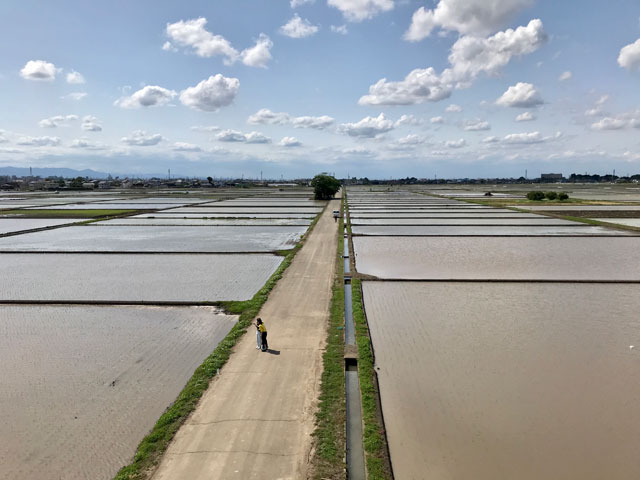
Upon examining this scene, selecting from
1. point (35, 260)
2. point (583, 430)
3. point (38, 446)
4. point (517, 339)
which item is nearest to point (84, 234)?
point (35, 260)

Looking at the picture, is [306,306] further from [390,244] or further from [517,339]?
[390,244]

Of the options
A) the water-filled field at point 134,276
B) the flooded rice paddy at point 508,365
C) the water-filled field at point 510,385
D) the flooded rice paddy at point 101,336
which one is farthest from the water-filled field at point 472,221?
the water-filled field at point 510,385

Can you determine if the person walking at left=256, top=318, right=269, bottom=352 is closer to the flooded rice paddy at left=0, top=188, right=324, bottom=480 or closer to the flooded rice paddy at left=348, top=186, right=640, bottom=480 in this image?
the flooded rice paddy at left=0, top=188, right=324, bottom=480

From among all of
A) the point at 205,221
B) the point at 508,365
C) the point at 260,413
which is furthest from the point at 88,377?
the point at 205,221

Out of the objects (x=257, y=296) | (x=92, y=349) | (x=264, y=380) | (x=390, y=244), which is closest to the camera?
(x=264, y=380)

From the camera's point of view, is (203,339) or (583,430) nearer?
(583,430)

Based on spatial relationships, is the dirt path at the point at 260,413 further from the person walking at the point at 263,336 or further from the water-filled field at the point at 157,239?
the water-filled field at the point at 157,239

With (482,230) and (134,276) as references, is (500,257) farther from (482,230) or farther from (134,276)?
(134,276)
